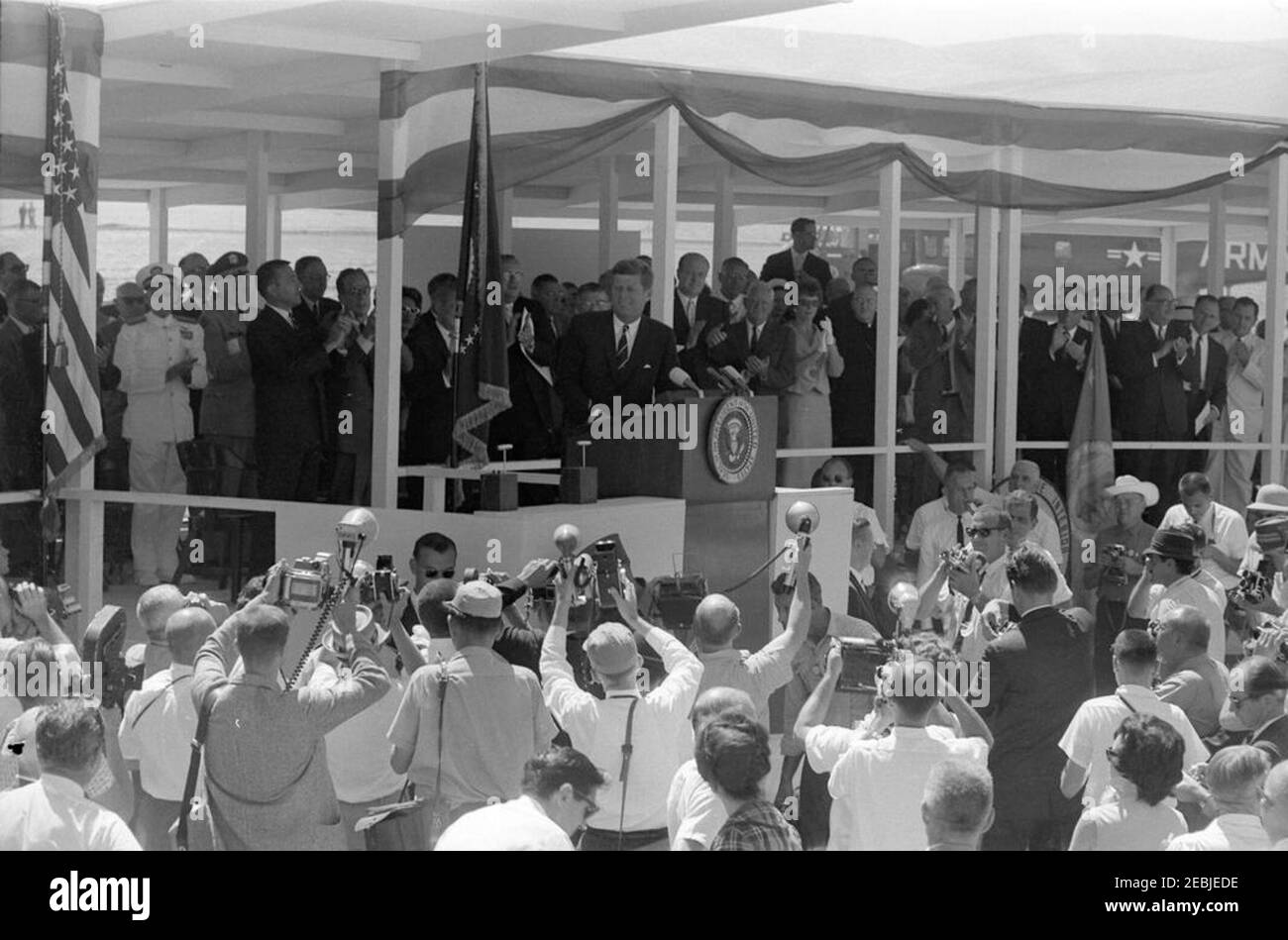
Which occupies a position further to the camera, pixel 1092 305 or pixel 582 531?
pixel 1092 305

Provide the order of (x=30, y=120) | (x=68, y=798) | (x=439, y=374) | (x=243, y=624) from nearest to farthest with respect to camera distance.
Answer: (x=68, y=798) < (x=243, y=624) < (x=30, y=120) < (x=439, y=374)

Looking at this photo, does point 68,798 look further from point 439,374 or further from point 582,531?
point 439,374

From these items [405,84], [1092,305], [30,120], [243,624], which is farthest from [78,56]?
[1092,305]

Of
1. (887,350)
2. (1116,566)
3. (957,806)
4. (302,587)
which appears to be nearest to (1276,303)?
(887,350)

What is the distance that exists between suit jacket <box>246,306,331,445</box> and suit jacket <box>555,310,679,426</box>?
1.31 m

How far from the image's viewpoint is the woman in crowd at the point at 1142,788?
202 inches

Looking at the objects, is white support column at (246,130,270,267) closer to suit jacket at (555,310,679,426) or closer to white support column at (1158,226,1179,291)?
suit jacket at (555,310,679,426)

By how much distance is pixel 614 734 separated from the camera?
5711 mm

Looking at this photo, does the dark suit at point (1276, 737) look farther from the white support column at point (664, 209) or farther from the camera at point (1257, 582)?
the white support column at point (664, 209)

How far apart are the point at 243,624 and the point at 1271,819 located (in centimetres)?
270

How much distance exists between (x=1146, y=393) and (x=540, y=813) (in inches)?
346

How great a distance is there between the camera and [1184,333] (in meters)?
12.9

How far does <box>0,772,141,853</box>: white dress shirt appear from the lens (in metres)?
4.64
